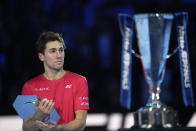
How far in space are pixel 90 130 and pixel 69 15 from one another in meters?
1.38

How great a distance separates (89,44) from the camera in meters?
4.52

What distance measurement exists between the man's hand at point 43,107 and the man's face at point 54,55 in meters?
0.35

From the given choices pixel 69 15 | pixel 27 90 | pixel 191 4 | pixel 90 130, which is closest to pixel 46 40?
pixel 27 90

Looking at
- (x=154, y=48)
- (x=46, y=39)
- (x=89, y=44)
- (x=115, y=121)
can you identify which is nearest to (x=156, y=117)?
(x=154, y=48)

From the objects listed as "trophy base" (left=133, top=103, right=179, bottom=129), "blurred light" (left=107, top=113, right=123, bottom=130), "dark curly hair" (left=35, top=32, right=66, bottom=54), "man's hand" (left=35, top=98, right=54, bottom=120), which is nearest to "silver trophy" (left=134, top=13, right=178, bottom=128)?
"trophy base" (left=133, top=103, right=179, bottom=129)

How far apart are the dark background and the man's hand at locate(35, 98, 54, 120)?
2177 mm

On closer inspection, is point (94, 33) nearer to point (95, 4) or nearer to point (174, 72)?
point (95, 4)

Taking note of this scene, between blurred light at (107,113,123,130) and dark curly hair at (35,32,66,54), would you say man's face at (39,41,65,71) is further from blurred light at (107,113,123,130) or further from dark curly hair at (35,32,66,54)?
blurred light at (107,113,123,130)

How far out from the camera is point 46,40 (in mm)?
2365

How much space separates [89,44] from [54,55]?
225cm

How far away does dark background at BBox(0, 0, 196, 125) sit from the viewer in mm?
4340

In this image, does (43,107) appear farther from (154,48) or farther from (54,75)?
(154,48)

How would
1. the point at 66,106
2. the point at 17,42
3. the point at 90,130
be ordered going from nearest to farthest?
the point at 66,106 < the point at 90,130 < the point at 17,42

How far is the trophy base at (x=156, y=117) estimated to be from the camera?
2.30 meters
